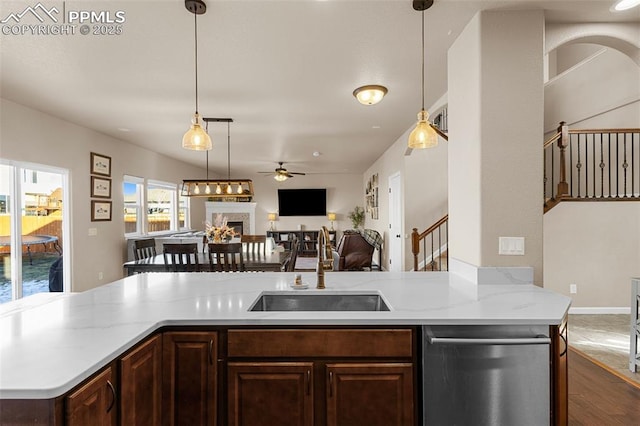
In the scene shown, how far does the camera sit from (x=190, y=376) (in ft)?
4.75

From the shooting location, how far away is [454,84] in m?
2.44

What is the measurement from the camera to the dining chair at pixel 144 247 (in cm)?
488

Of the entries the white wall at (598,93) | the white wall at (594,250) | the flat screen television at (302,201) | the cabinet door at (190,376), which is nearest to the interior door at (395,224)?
the white wall at (594,250)

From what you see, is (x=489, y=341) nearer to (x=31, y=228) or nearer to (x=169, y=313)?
(x=169, y=313)

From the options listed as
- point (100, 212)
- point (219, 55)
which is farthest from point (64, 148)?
point (219, 55)

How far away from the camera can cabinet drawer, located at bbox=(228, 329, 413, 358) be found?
1.43 m

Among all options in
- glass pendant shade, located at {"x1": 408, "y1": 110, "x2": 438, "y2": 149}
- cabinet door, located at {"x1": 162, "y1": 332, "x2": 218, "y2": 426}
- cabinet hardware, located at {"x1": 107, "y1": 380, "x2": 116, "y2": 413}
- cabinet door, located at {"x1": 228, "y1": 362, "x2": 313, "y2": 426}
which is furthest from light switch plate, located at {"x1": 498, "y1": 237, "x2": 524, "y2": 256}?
cabinet hardware, located at {"x1": 107, "y1": 380, "x2": 116, "y2": 413}

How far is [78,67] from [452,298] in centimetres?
347

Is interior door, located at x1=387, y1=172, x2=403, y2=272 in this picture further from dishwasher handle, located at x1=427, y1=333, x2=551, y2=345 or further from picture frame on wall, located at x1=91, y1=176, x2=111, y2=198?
picture frame on wall, located at x1=91, y1=176, x2=111, y2=198

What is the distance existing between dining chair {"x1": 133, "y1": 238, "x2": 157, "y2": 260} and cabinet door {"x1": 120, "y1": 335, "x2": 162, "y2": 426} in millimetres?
3894

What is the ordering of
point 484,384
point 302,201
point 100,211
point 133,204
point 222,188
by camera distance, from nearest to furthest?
point 484,384
point 100,211
point 222,188
point 133,204
point 302,201

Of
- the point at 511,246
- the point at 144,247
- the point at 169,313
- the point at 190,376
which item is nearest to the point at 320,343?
the point at 190,376

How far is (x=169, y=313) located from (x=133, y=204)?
537cm

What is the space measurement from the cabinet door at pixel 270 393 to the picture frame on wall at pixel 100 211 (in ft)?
15.1
